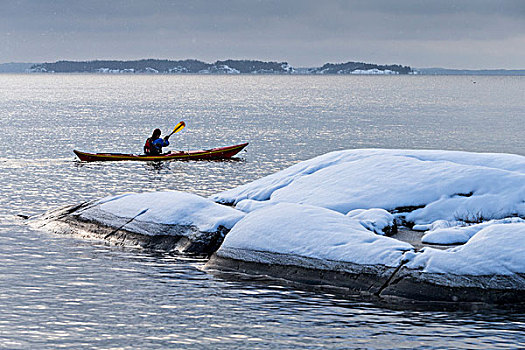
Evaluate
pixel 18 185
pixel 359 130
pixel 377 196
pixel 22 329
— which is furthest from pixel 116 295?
pixel 359 130

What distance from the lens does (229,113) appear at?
88000 millimetres

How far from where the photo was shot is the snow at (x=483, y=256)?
12.4 meters

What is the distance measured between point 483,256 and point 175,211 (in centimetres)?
728

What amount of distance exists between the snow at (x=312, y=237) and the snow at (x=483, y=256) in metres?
0.57

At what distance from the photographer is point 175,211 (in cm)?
1680

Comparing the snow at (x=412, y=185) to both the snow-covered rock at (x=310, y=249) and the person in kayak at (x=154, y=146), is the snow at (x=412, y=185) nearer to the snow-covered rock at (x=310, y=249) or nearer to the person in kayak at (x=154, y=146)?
the snow-covered rock at (x=310, y=249)

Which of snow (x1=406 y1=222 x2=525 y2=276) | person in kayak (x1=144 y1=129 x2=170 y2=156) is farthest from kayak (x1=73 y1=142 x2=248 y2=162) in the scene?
snow (x1=406 y1=222 x2=525 y2=276)

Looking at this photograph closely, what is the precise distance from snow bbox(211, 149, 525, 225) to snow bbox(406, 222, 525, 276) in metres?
2.94

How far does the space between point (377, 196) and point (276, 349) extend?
7073 mm

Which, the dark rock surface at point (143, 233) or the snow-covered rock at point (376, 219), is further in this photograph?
the dark rock surface at point (143, 233)

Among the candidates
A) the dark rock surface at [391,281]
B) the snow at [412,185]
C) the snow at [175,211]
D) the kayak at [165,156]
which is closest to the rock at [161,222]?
the snow at [175,211]

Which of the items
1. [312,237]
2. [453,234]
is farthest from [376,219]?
[312,237]

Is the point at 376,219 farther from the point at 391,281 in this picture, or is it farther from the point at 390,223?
the point at 391,281

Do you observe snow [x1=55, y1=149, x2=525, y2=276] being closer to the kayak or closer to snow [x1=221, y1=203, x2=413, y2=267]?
snow [x1=221, y1=203, x2=413, y2=267]
